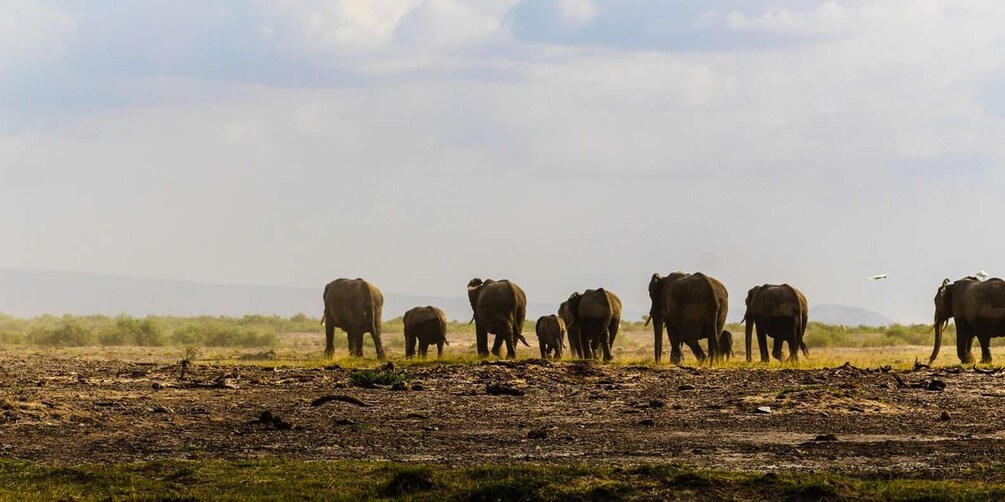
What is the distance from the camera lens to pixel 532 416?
75.8 ft

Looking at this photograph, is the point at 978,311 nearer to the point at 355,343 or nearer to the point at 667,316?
the point at 667,316

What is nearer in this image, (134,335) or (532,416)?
(532,416)

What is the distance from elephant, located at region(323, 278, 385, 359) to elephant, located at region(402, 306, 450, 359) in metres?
1.35

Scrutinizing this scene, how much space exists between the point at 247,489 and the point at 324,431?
5.52 metres

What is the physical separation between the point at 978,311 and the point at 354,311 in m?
18.0

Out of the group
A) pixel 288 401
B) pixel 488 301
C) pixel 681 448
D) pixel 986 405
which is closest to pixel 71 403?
pixel 288 401

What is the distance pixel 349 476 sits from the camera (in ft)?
53.2

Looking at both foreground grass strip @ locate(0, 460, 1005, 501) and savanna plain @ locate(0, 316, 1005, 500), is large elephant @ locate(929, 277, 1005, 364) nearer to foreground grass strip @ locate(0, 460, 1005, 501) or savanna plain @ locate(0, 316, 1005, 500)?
savanna plain @ locate(0, 316, 1005, 500)

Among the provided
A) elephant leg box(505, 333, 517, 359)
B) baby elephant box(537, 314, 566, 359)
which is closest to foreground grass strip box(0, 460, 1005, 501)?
elephant leg box(505, 333, 517, 359)

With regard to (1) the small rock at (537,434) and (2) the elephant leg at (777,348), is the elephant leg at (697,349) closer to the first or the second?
(2) the elephant leg at (777,348)

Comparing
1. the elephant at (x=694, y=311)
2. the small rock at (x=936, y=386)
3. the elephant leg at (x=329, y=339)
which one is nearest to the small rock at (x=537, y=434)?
the small rock at (x=936, y=386)

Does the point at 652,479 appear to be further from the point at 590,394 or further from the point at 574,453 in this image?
the point at 590,394

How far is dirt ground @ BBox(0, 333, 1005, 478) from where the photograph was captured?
60.2 feet

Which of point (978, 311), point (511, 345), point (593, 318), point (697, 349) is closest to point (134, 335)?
point (511, 345)
